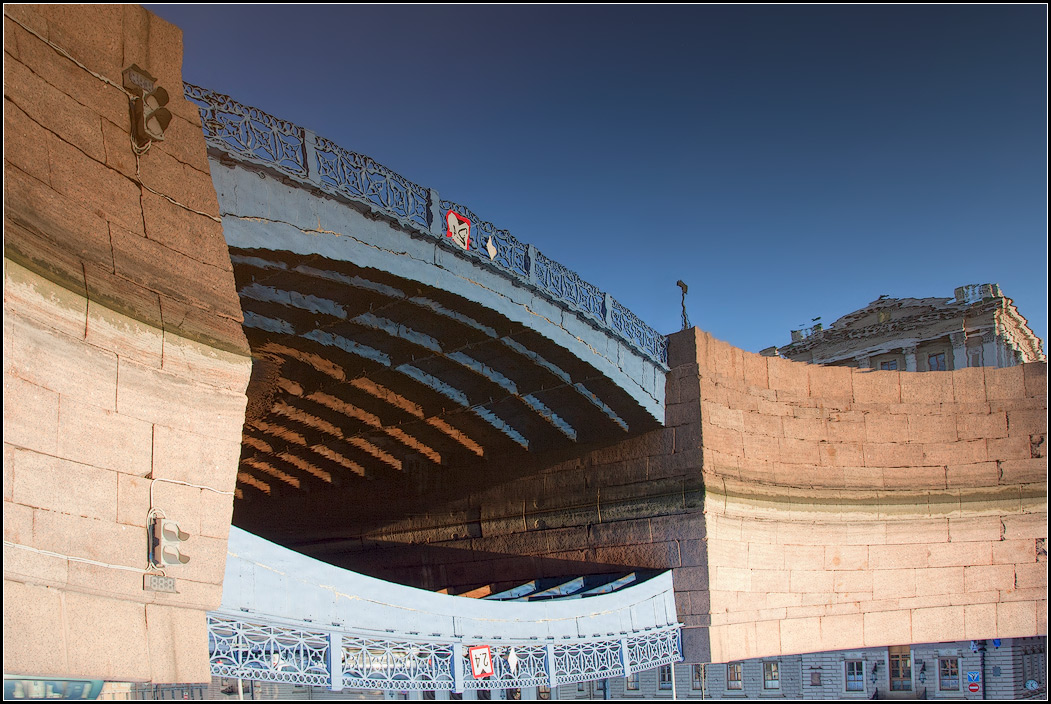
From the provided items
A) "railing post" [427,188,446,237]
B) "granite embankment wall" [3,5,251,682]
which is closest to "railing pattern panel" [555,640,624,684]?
"railing post" [427,188,446,237]

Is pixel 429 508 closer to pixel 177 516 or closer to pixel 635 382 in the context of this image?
pixel 635 382

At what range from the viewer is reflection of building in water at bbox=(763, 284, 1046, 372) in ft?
152

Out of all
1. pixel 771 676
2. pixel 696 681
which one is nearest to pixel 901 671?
pixel 771 676

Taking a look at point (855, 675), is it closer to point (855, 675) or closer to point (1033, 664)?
point (855, 675)

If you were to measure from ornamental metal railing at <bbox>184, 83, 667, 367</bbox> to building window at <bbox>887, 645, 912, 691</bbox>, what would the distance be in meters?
27.7

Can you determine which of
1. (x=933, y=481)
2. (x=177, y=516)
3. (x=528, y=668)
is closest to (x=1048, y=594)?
(x=933, y=481)

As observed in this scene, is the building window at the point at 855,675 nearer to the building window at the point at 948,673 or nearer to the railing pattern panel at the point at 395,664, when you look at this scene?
the building window at the point at 948,673

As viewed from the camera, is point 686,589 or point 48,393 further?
point 686,589

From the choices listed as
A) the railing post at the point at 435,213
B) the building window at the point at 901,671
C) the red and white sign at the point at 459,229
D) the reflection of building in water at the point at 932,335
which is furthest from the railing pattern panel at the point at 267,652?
the reflection of building in water at the point at 932,335

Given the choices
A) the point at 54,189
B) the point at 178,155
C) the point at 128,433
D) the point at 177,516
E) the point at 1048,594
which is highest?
the point at 178,155

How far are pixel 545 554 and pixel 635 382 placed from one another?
4377mm

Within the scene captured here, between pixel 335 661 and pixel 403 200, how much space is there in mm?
5845

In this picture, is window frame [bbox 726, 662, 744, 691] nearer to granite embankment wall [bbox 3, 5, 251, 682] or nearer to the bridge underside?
the bridge underside

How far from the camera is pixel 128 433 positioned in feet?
26.8
